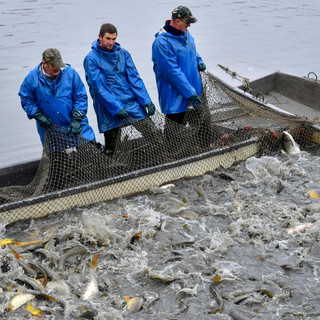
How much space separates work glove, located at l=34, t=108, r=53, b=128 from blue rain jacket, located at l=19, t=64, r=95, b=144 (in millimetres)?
53

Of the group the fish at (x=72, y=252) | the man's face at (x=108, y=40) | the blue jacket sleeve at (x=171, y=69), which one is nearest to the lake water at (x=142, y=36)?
the blue jacket sleeve at (x=171, y=69)

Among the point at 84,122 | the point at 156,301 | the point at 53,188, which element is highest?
the point at 84,122

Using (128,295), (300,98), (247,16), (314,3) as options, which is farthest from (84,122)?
(314,3)

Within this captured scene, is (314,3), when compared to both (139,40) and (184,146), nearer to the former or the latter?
(139,40)

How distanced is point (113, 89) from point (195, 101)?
1453 millimetres

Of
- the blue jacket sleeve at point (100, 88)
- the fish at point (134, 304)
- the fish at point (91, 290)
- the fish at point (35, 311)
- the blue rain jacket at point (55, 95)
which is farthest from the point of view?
the blue jacket sleeve at point (100, 88)

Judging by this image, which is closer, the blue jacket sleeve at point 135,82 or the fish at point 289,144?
the blue jacket sleeve at point 135,82

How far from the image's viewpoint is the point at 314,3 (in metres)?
36.2

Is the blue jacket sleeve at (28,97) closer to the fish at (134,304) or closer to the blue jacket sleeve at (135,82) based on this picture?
the blue jacket sleeve at (135,82)

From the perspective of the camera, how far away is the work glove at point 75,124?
21.6 feet

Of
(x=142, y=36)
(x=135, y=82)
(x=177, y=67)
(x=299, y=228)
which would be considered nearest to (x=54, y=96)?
(x=135, y=82)

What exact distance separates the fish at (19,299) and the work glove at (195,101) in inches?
163

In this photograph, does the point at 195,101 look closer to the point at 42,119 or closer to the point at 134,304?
the point at 42,119

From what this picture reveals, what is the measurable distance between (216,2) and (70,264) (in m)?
37.2
